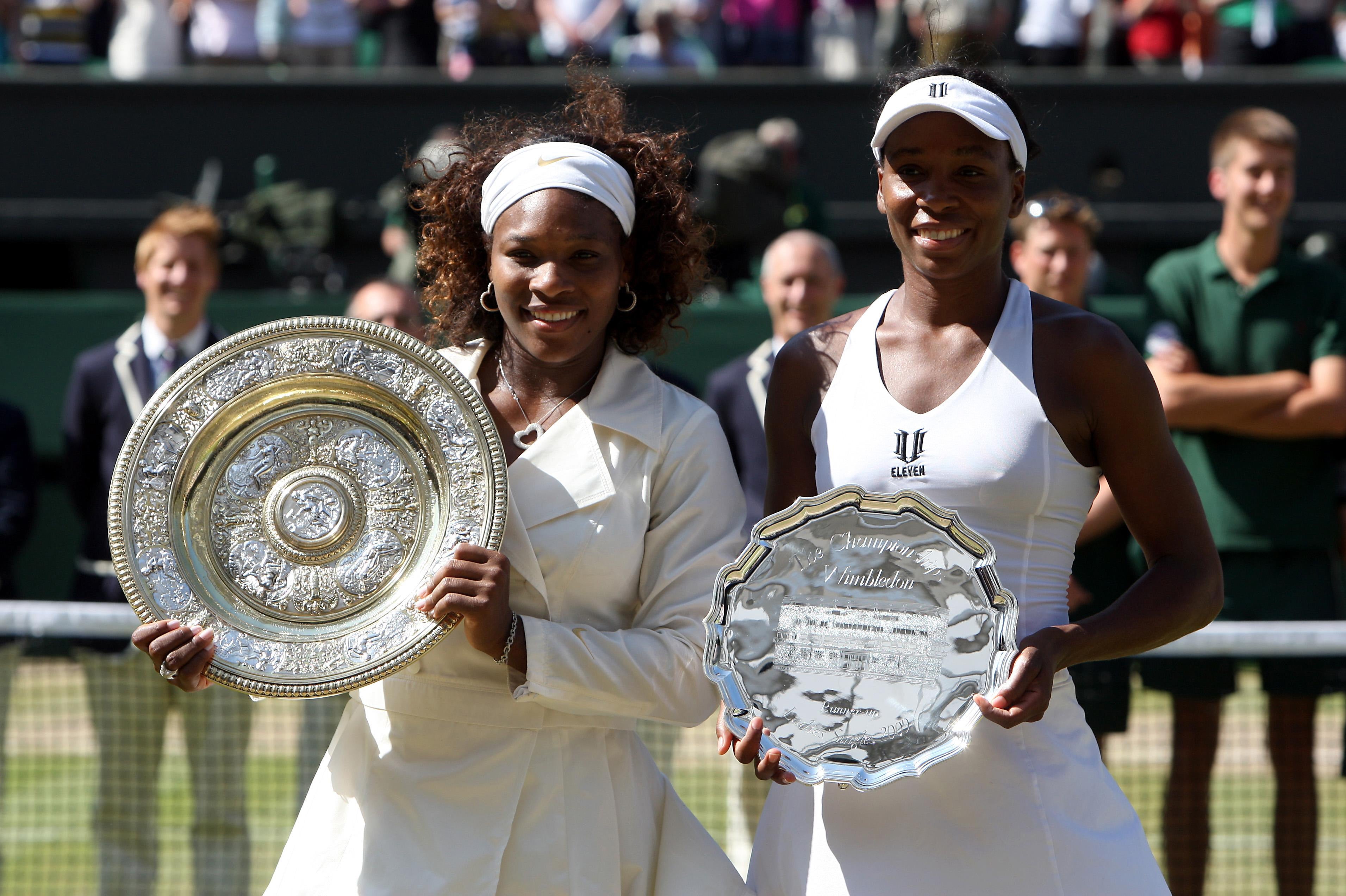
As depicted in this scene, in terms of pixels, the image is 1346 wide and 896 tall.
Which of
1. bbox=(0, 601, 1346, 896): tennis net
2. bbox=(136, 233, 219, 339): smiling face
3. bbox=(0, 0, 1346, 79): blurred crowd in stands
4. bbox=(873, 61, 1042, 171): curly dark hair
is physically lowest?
bbox=(0, 601, 1346, 896): tennis net

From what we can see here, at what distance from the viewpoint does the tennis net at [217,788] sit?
4.54 m

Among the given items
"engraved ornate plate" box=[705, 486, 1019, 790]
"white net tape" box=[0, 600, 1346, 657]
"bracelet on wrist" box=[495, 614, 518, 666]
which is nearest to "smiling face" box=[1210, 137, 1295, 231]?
"white net tape" box=[0, 600, 1346, 657]

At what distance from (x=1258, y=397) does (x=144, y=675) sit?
3759 millimetres

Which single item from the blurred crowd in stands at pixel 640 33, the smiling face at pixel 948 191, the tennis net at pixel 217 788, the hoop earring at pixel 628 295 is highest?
the blurred crowd in stands at pixel 640 33

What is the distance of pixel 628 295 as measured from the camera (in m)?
2.86

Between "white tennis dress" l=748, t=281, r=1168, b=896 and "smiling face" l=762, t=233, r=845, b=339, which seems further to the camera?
"smiling face" l=762, t=233, r=845, b=339

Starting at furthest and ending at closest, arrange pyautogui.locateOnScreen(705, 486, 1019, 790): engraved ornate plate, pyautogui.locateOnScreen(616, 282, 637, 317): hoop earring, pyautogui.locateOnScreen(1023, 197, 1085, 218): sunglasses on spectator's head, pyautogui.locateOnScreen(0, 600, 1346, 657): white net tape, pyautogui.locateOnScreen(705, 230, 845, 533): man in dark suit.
→ pyautogui.locateOnScreen(705, 230, 845, 533): man in dark suit, pyautogui.locateOnScreen(1023, 197, 1085, 218): sunglasses on spectator's head, pyautogui.locateOnScreen(0, 600, 1346, 657): white net tape, pyautogui.locateOnScreen(616, 282, 637, 317): hoop earring, pyautogui.locateOnScreen(705, 486, 1019, 790): engraved ornate plate

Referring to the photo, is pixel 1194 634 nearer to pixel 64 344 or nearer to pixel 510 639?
pixel 510 639

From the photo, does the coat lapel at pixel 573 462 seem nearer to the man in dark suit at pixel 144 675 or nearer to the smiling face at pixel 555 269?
the smiling face at pixel 555 269

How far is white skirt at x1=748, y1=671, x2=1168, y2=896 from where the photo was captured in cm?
239

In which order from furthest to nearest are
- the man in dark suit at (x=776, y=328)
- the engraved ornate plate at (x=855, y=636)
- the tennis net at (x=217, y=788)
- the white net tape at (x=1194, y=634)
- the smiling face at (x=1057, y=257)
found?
the man in dark suit at (x=776, y=328) → the smiling face at (x=1057, y=257) → the tennis net at (x=217, y=788) → the white net tape at (x=1194, y=634) → the engraved ornate plate at (x=855, y=636)

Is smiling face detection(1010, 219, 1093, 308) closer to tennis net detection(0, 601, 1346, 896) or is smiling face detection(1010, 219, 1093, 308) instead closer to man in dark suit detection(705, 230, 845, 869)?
man in dark suit detection(705, 230, 845, 869)

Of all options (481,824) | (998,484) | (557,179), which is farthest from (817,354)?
(481,824)

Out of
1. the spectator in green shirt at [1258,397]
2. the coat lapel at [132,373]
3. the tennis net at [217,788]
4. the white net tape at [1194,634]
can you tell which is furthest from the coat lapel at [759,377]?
the coat lapel at [132,373]
